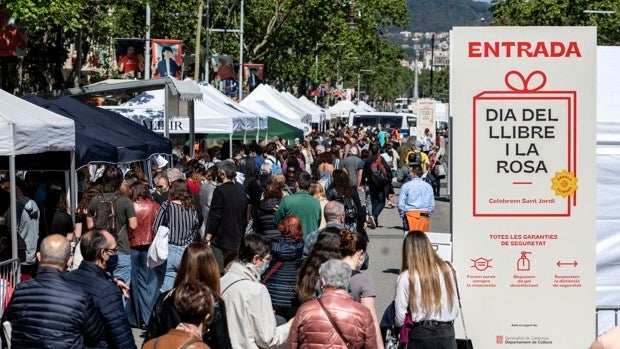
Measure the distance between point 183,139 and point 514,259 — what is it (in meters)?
28.3

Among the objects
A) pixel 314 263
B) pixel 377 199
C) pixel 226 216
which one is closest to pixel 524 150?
pixel 314 263

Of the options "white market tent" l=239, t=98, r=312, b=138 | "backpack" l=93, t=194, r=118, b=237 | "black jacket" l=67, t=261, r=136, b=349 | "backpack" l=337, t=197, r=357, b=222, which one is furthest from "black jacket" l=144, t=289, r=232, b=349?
"white market tent" l=239, t=98, r=312, b=138

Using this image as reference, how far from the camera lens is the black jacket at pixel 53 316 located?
23.2ft

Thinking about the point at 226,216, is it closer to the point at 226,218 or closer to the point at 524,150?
the point at 226,218

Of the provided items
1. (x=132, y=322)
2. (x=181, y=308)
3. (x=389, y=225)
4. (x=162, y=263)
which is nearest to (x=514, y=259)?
(x=181, y=308)

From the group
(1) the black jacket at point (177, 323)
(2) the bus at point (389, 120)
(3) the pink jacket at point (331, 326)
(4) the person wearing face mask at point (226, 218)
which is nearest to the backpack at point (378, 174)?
(4) the person wearing face mask at point (226, 218)

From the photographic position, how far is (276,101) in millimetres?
41281

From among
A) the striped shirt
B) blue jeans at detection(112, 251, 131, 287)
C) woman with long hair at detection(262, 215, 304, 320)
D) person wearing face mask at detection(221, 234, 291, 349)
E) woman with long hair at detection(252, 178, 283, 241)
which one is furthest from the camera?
woman with long hair at detection(252, 178, 283, 241)

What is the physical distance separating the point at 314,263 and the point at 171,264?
14.0 ft

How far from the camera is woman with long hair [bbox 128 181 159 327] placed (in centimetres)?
1330

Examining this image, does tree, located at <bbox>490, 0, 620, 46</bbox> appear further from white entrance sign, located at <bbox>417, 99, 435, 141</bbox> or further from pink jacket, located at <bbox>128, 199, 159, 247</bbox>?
pink jacket, located at <bbox>128, 199, 159, 247</bbox>

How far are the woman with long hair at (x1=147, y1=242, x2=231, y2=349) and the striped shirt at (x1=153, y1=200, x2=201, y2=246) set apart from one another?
4766 mm

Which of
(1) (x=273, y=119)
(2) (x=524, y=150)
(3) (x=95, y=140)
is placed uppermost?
(1) (x=273, y=119)

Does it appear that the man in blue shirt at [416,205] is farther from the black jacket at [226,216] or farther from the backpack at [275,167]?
the backpack at [275,167]
